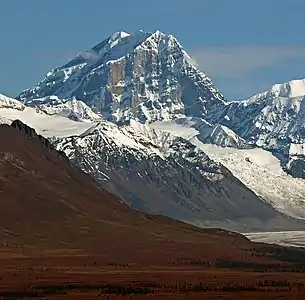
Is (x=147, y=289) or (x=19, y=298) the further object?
(x=147, y=289)

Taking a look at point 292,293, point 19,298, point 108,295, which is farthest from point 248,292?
point 19,298

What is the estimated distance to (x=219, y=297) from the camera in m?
180

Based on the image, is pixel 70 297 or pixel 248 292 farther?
pixel 248 292

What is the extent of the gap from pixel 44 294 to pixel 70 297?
8.21m

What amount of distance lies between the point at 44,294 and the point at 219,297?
103 feet

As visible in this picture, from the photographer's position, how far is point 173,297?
7101 inches

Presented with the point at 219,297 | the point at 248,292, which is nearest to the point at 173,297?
the point at 219,297

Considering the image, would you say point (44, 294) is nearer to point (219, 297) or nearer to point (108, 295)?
point (108, 295)

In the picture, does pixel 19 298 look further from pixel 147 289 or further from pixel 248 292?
pixel 248 292

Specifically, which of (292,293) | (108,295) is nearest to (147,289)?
(108,295)

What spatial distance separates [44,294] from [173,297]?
23.7 metres

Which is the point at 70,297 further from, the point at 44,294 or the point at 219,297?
the point at 219,297

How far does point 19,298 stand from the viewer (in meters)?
176

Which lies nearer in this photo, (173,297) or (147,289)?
(173,297)
